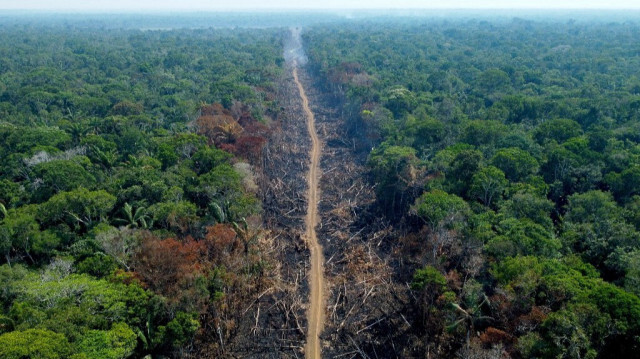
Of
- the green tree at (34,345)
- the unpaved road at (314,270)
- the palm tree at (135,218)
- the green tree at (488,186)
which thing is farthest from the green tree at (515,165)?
the green tree at (34,345)

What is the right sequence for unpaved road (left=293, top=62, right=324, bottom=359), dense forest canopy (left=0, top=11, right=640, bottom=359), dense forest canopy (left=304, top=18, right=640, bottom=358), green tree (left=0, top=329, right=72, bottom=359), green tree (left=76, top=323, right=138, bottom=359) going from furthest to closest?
unpaved road (left=293, top=62, right=324, bottom=359), dense forest canopy (left=0, top=11, right=640, bottom=359), dense forest canopy (left=304, top=18, right=640, bottom=358), green tree (left=76, top=323, right=138, bottom=359), green tree (left=0, top=329, right=72, bottom=359)

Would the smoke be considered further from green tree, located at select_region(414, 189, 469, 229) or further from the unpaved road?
green tree, located at select_region(414, 189, 469, 229)

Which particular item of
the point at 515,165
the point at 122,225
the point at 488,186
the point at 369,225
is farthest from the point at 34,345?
the point at 515,165

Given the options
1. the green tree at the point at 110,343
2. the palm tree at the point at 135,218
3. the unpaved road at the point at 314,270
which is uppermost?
the palm tree at the point at 135,218

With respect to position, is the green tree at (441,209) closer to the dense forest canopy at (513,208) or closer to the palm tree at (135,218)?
the dense forest canopy at (513,208)

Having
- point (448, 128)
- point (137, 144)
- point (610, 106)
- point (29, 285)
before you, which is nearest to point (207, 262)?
point (29, 285)

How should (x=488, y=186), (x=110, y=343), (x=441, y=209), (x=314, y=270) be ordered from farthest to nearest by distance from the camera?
(x=488, y=186) → (x=314, y=270) → (x=441, y=209) → (x=110, y=343)

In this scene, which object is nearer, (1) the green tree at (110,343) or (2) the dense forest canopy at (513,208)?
(1) the green tree at (110,343)

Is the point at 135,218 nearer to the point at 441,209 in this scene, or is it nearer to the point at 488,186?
the point at 441,209

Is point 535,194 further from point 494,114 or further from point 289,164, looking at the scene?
point 289,164

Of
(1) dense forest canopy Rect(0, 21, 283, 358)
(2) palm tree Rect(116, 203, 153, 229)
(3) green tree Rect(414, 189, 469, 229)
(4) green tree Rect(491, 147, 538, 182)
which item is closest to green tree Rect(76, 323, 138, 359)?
(1) dense forest canopy Rect(0, 21, 283, 358)

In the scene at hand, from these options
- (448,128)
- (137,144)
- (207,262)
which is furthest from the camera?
(448,128)
